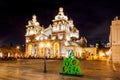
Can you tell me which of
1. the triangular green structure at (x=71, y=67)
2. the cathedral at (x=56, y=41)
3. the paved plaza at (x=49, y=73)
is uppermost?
the cathedral at (x=56, y=41)

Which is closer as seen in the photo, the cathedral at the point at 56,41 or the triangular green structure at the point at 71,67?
the triangular green structure at the point at 71,67

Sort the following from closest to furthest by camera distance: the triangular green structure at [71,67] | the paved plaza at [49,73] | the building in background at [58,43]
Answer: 1. the paved plaza at [49,73]
2. the triangular green structure at [71,67]
3. the building in background at [58,43]

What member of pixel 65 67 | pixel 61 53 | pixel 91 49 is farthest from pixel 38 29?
pixel 65 67

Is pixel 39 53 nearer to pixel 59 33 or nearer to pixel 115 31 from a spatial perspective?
pixel 59 33

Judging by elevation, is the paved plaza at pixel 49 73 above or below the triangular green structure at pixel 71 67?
below

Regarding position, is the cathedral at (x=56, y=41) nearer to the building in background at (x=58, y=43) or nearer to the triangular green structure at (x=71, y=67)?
the building in background at (x=58, y=43)

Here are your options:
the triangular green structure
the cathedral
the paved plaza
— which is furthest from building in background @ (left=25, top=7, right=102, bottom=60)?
the triangular green structure

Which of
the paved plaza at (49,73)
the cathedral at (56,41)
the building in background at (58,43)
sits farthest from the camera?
the cathedral at (56,41)

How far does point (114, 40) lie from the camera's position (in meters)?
41.4

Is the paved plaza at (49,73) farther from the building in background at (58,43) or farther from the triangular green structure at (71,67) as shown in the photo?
the building in background at (58,43)

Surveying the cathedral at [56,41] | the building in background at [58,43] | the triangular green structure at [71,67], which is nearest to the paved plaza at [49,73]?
the triangular green structure at [71,67]

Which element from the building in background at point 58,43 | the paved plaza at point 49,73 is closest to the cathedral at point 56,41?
the building in background at point 58,43

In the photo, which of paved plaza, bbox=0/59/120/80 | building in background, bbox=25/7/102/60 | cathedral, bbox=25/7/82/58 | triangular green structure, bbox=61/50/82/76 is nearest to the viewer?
paved plaza, bbox=0/59/120/80

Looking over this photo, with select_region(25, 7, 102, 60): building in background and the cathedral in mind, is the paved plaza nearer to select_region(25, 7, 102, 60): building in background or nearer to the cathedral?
select_region(25, 7, 102, 60): building in background
